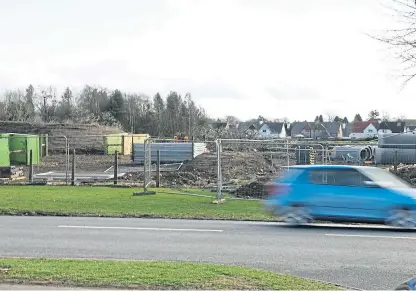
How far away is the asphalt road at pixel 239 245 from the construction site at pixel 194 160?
603 cm

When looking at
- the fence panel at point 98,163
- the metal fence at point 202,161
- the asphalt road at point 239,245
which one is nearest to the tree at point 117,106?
the fence panel at point 98,163

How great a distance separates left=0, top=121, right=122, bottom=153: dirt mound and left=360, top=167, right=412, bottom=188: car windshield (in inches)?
1540

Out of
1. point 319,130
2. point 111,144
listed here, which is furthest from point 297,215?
point 319,130

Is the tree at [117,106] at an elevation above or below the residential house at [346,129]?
above

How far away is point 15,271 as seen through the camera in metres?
7.78

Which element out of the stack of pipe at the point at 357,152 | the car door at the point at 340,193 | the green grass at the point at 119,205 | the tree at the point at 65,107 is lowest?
the green grass at the point at 119,205

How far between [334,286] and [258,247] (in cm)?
357

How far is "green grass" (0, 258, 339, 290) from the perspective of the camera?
7.18m

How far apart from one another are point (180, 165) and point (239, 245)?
2423 centimetres

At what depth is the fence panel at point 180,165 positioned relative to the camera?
25.7 m

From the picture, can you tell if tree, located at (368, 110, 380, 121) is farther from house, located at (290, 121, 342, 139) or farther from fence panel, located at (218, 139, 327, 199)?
fence panel, located at (218, 139, 327, 199)

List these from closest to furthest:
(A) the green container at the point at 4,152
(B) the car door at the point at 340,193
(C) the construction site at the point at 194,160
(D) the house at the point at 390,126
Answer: (B) the car door at the point at 340,193 < (C) the construction site at the point at 194,160 < (A) the green container at the point at 4,152 < (D) the house at the point at 390,126

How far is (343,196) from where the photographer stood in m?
13.9

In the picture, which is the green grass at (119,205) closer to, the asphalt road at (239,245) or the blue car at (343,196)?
the asphalt road at (239,245)
